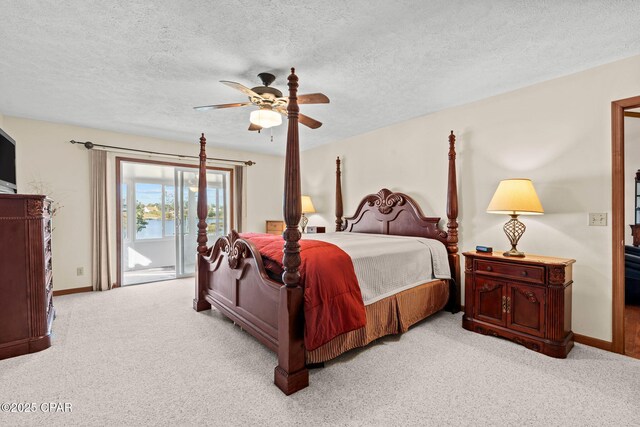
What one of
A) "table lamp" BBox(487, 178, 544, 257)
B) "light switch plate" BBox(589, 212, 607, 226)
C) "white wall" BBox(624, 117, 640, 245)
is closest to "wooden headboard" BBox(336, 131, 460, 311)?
"table lamp" BBox(487, 178, 544, 257)

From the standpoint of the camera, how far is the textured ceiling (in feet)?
5.81

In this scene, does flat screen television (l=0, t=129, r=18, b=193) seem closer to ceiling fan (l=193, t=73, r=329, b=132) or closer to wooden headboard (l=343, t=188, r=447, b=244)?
ceiling fan (l=193, t=73, r=329, b=132)

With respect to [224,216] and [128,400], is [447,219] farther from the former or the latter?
[224,216]

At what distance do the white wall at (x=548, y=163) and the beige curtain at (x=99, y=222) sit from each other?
12.7ft

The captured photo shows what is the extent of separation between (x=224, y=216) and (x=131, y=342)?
333cm

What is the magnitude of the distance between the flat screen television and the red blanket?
2.93 m

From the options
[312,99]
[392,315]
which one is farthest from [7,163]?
[392,315]

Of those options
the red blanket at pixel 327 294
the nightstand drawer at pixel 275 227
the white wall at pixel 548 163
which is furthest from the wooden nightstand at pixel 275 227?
the red blanket at pixel 327 294

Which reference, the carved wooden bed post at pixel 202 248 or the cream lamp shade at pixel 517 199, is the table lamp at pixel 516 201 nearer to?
the cream lamp shade at pixel 517 199

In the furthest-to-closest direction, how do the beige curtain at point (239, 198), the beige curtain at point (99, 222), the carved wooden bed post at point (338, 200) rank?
the beige curtain at point (239, 198) < the carved wooden bed post at point (338, 200) < the beige curtain at point (99, 222)

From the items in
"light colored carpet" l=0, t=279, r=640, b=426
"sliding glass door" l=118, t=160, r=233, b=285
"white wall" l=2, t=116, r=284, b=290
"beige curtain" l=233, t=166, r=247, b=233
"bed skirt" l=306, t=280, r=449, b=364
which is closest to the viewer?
"light colored carpet" l=0, t=279, r=640, b=426

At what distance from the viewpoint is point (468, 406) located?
A: 1740 millimetres

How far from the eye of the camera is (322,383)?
78.2 inches

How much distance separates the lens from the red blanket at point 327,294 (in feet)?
6.30
